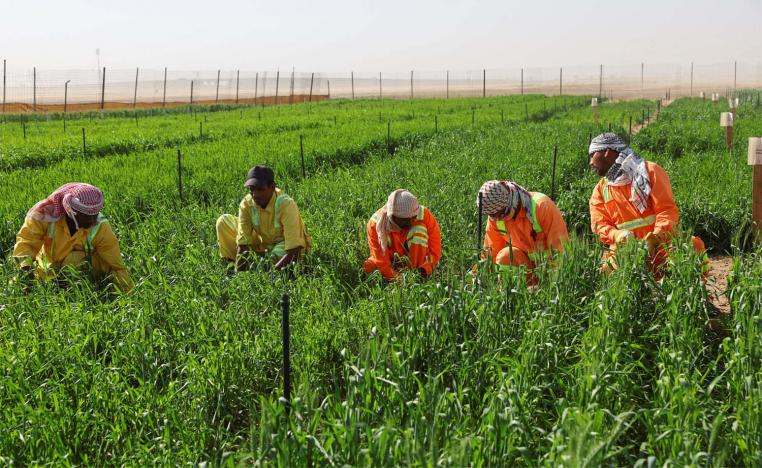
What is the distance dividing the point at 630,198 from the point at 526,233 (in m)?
0.89

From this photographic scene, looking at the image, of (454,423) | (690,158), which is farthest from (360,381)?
(690,158)

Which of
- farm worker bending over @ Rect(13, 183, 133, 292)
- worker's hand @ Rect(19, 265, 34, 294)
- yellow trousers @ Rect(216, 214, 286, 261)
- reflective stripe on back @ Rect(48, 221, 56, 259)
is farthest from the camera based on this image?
yellow trousers @ Rect(216, 214, 286, 261)

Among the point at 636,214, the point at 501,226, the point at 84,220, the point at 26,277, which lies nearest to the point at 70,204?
the point at 84,220

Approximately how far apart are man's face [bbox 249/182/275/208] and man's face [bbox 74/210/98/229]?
3.96ft

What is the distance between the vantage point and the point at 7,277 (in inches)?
188

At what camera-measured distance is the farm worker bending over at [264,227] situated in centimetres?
534

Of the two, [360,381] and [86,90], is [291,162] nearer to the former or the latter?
[360,381]

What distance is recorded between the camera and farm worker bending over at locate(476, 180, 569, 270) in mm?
4801

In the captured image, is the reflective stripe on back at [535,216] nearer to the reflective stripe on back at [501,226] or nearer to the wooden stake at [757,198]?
the reflective stripe on back at [501,226]

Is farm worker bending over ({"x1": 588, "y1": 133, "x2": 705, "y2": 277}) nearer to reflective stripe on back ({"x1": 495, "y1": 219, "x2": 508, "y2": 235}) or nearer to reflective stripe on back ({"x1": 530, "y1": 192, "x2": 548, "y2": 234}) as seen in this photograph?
reflective stripe on back ({"x1": 530, "y1": 192, "x2": 548, "y2": 234})

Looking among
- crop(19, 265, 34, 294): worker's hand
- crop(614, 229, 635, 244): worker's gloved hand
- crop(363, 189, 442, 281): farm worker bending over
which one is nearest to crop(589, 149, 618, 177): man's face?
crop(614, 229, 635, 244): worker's gloved hand

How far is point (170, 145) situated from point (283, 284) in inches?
441

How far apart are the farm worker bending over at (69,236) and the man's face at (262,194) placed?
1124 millimetres

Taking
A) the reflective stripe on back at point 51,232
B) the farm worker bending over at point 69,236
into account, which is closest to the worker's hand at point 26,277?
the farm worker bending over at point 69,236
